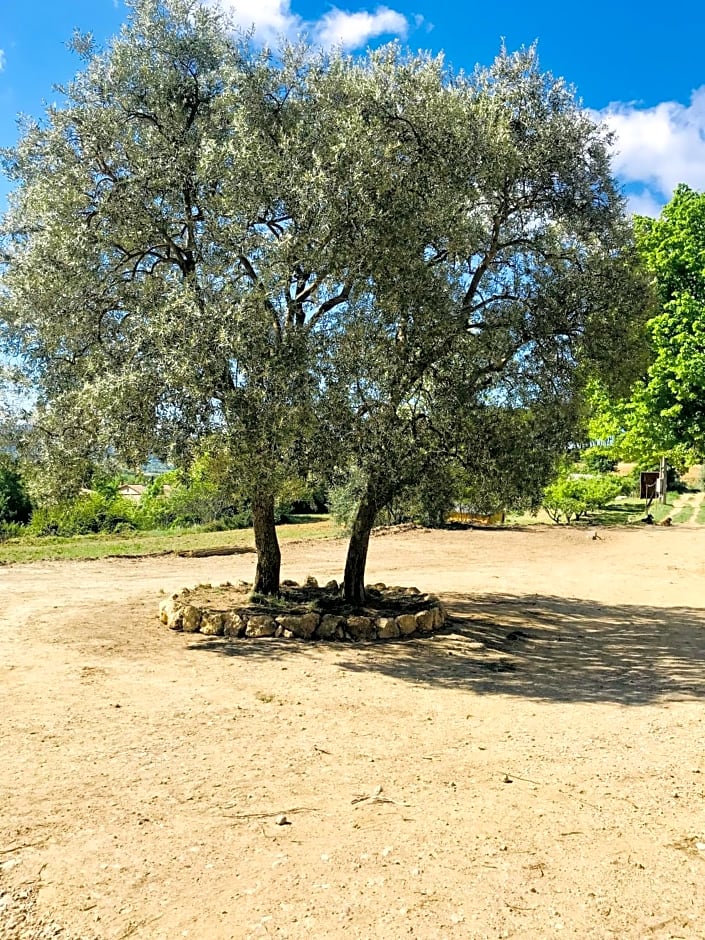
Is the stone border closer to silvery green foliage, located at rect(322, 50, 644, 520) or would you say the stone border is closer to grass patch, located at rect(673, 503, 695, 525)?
silvery green foliage, located at rect(322, 50, 644, 520)

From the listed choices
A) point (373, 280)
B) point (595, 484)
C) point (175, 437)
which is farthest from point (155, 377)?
point (595, 484)

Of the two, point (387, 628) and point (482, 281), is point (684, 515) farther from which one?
point (387, 628)

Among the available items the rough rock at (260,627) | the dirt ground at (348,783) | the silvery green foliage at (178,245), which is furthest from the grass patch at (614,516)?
the silvery green foliage at (178,245)

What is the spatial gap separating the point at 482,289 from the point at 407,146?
9.27 ft

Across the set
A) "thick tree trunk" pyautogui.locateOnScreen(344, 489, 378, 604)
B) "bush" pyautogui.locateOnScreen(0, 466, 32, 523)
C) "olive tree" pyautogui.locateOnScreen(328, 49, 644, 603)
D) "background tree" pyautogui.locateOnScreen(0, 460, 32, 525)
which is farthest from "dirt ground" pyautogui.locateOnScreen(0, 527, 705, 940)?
"bush" pyautogui.locateOnScreen(0, 466, 32, 523)

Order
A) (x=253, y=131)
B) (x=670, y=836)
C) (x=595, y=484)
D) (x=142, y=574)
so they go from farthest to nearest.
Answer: (x=595, y=484) → (x=142, y=574) → (x=253, y=131) → (x=670, y=836)

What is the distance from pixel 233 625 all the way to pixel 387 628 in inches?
91.1

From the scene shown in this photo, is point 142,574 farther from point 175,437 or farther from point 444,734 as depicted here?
point 444,734

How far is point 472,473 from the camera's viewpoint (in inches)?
483

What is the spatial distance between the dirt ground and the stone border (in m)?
0.44

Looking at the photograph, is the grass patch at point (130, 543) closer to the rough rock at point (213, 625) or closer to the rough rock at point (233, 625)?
the rough rock at point (213, 625)

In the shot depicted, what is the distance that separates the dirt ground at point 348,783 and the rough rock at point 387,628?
19.2 inches

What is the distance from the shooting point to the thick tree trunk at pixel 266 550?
12805mm

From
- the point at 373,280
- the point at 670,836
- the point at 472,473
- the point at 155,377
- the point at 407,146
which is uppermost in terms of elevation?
the point at 407,146
